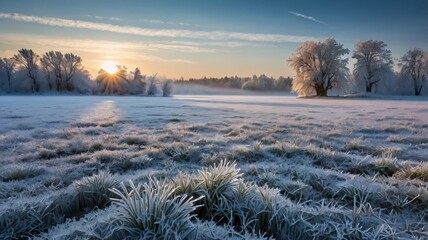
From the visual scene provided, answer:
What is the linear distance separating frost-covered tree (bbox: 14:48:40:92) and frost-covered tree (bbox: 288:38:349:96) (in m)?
54.4

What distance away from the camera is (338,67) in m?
40.5

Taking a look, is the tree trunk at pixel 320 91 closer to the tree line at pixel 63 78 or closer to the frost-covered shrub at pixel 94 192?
the tree line at pixel 63 78

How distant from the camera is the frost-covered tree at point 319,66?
40.6m

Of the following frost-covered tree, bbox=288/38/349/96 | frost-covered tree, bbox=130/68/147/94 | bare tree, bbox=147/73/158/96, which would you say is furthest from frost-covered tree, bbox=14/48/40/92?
frost-covered tree, bbox=288/38/349/96

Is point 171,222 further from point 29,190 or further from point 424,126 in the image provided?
point 424,126

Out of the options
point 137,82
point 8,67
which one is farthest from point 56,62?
point 137,82

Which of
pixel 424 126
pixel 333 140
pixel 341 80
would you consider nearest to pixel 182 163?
pixel 333 140

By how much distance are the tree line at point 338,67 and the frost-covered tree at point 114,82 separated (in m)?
38.1

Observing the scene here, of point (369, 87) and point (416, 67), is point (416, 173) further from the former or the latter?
point (416, 67)

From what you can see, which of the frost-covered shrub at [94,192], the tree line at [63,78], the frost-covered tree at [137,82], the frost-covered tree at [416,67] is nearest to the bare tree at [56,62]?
the tree line at [63,78]

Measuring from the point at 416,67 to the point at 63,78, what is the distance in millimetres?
75253

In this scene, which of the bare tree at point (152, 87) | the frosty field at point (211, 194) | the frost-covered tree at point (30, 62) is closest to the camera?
the frosty field at point (211, 194)

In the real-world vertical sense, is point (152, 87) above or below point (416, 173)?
above

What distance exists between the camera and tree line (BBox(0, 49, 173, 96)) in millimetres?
55531
